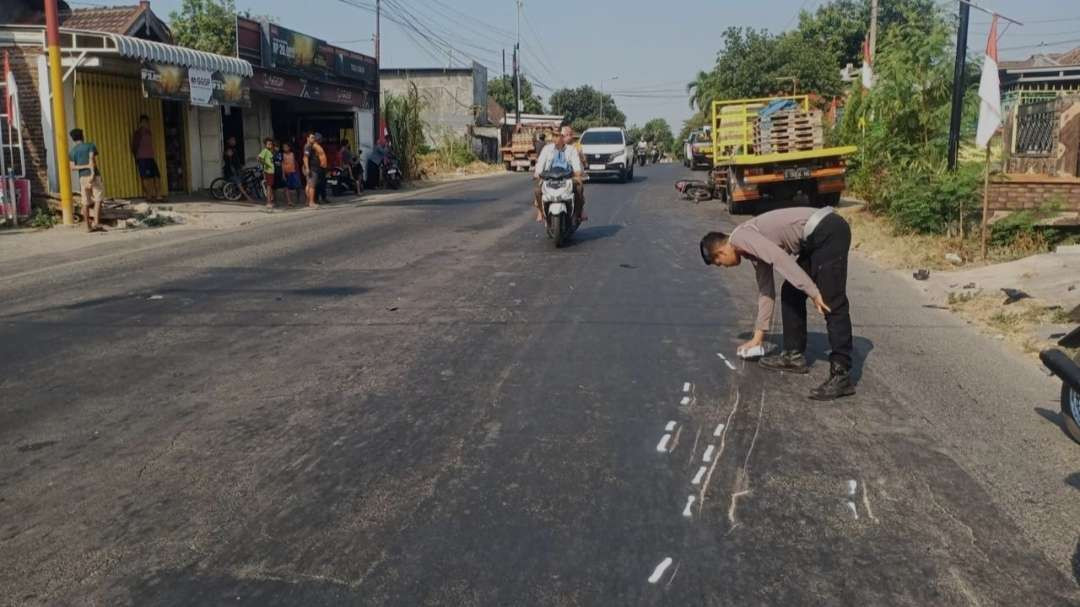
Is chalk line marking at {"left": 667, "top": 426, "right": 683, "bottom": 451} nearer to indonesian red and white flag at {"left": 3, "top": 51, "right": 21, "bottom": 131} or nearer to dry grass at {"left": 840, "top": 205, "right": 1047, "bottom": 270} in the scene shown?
dry grass at {"left": 840, "top": 205, "right": 1047, "bottom": 270}

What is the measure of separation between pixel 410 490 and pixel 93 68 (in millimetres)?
18164

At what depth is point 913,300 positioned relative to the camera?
9.26 m

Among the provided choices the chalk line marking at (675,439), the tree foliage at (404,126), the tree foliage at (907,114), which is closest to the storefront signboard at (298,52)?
the tree foliage at (404,126)

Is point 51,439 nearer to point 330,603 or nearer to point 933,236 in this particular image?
point 330,603

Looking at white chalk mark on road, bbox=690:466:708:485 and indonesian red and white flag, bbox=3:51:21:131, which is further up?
indonesian red and white flag, bbox=3:51:21:131

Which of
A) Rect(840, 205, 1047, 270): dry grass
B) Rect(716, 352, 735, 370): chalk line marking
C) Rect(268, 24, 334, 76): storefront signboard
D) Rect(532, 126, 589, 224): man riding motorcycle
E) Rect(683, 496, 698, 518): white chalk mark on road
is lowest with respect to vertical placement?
Rect(683, 496, 698, 518): white chalk mark on road

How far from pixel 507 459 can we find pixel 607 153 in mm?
26853

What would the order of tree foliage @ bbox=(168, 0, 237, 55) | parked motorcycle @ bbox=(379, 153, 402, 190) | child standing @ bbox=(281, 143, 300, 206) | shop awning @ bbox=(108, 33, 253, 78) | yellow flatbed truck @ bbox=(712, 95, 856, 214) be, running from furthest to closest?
tree foliage @ bbox=(168, 0, 237, 55) → parked motorcycle @ bbox=(379, 153, 402, 190) → child standing @ bbox=(281, 143, 300, 206) → shop awning @ bbox=(108, 33, 253, 78) → yellow flatbed truck @ bbox=(712, 95, 856, 214)

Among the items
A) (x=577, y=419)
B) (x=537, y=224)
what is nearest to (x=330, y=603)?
(x=577, y=419)

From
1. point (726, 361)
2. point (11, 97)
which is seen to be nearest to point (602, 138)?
point (11, 97)

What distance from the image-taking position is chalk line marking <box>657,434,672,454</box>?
15.2ft

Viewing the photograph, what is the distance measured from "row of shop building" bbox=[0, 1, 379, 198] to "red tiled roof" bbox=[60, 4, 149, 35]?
41 mm

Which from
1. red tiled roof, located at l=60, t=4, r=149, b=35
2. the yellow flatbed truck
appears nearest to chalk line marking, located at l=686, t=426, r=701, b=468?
the yellow flatbed truck

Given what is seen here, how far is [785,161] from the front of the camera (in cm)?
1720
